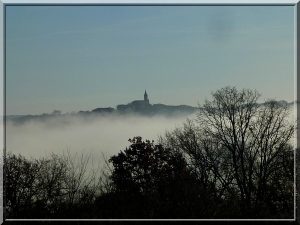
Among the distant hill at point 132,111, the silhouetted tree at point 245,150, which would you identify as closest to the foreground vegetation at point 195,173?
the silhouetted tree at point 245,150

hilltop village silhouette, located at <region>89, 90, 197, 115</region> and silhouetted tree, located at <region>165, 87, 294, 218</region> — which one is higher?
hilltop village silhouette, located at <region>89, 90, 197, 115</region>

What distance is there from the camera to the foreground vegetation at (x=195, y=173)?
6191 mm

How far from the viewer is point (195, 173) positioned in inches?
248

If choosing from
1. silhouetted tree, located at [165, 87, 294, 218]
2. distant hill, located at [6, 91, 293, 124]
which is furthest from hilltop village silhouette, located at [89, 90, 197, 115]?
silhouetted tree, located at [165, 87, 294, 218]

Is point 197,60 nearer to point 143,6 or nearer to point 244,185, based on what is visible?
point 143,6

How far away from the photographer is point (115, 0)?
609cm

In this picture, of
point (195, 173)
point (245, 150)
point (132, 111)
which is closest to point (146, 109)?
point (132, 111)

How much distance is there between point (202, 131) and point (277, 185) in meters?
0.99

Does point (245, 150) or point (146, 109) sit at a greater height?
point (146, 109)

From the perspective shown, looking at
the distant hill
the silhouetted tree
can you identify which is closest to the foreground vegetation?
the silhouetted tree

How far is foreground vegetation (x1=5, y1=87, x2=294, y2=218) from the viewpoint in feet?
20.3

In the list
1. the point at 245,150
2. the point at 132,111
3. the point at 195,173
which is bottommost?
the point at 195,173

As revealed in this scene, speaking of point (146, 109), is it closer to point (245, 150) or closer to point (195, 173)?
point (195, 173)

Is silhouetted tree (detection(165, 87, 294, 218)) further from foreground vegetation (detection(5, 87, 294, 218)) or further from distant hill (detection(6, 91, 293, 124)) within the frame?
distant hill (detection(6, 91, 293, 124))
